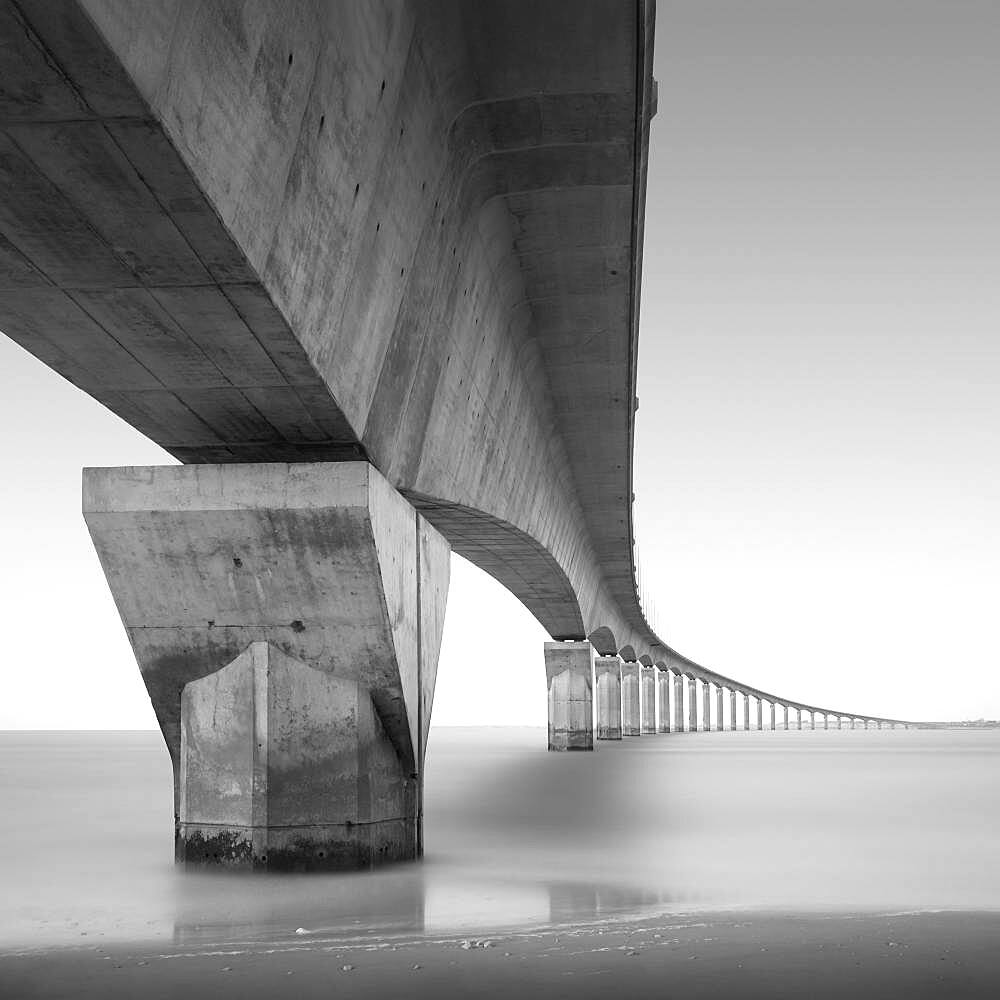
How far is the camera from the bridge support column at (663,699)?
93125 mm

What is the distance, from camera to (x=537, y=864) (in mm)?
13164

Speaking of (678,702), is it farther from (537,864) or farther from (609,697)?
(537,864)

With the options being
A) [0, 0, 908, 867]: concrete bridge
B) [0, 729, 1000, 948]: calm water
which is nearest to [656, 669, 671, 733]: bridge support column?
[0, 729, 1000, 948]: calm water

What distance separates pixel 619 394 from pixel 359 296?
11.1 metres

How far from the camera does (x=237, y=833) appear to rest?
39.5 ft

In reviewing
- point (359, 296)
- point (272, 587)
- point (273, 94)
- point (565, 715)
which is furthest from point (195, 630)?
point (565, 715)

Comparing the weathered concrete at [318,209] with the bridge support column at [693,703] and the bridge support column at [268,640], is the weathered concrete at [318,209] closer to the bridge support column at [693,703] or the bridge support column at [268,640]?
the bridge support column at [268,640]

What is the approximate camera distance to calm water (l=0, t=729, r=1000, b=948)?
9.80 meters

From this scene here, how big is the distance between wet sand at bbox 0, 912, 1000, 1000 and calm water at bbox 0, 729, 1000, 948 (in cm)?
67

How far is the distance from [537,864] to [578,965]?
561cm

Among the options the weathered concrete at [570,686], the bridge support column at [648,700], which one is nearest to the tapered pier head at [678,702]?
the bridge support column at [648,700]

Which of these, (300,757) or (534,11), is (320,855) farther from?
(534,11)

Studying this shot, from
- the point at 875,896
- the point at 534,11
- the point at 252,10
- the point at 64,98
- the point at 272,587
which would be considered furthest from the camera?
the point at 272,587

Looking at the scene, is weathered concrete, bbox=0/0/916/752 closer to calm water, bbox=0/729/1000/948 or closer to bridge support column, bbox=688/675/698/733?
calm water, bbox=0/729/1000/948
